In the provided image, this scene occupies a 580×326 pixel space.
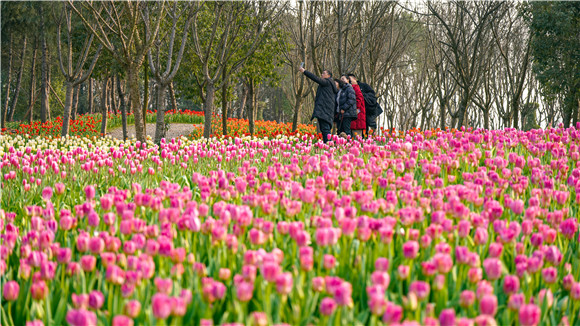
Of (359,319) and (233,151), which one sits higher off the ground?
(233,151)

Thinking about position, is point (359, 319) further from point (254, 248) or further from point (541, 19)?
point (541, 19)

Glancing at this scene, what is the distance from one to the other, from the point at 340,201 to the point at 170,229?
3.10 feet

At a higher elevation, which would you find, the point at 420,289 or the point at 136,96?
the point at 136,96

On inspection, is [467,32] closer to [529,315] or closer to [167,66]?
[167,66]

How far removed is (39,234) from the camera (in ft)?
7.36

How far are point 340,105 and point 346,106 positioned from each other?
212 millimetres

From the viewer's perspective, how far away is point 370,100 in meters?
11.4

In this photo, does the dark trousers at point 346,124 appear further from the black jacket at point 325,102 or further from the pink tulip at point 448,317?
the pink tulip at point 448,317

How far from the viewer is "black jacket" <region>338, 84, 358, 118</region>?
400 inches

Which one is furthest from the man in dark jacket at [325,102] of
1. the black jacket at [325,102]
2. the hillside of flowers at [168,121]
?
the hillside of flowers at [168,121]

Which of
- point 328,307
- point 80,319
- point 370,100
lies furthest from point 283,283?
point 370,100

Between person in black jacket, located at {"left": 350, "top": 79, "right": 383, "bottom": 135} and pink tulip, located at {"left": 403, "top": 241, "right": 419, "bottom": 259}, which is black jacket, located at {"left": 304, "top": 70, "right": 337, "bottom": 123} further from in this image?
pink tulip, located at {"left": 403, "top": 241, "right": 419, "bottom": 259}

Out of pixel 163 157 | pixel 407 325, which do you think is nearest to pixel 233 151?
pixel 163 157

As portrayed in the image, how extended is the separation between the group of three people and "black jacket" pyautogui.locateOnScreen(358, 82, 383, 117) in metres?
0.28
